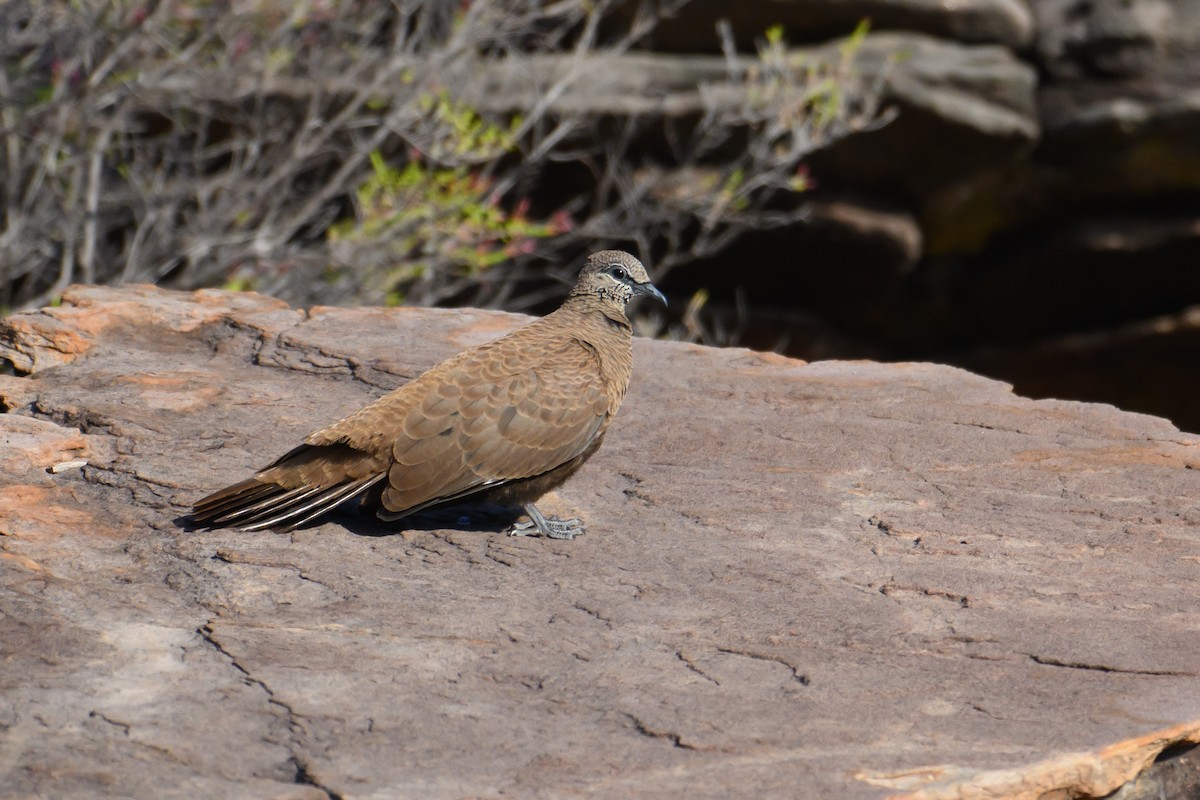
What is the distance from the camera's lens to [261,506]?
201 inches

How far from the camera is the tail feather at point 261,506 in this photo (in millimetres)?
5082

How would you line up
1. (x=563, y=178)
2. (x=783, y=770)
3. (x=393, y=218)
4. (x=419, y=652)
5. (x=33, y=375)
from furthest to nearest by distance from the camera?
(x=563, y=178)
(x=393, y=218)
(x=33, y=375)
(x=419, y=652)
(x=783, y=770)

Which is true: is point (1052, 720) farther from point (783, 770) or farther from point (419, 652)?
point (419, 652)

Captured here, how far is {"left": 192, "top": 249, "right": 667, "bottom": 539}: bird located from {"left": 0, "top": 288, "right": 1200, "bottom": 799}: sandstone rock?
0.15m

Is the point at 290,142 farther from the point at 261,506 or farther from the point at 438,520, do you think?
the point at 261,506

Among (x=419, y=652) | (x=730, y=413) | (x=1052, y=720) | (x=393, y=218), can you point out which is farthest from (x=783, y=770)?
(x=393, y=218)

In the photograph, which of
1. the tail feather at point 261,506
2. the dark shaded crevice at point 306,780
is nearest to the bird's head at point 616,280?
the tail feather at point 261,506

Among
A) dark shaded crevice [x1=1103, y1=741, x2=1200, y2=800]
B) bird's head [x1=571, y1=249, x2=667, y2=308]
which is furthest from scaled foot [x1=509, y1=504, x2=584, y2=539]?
dark shaded crevice [x1=1103, y1=741, x2=1200, y2=800]

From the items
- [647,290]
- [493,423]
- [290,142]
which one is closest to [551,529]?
[493,423]

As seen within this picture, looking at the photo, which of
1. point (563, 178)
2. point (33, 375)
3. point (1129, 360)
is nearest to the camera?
point (33, 375)

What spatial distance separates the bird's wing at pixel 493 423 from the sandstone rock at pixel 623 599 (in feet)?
0.88

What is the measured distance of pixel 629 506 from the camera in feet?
18.8

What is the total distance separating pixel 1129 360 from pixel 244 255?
32.1ft

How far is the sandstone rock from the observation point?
367 centimetres
